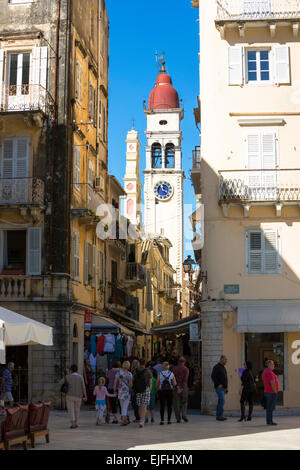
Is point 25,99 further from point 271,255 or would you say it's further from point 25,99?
point 271,255

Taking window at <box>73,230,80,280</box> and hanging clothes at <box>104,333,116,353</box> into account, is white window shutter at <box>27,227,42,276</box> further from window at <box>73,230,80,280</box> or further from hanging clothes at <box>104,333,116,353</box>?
hanging clothes at <box>104,333,116,353</box>

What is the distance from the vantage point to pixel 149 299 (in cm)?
4884

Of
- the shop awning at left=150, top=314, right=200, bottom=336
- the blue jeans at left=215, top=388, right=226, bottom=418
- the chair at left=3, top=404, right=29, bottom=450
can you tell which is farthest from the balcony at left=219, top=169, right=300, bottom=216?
the chair at left=3, top=404, right=29, bottom=450

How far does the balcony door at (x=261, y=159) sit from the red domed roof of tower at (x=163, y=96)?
2618 inches

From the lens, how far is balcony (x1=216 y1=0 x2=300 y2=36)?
24.8 m

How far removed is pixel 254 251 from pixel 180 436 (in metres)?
9.34

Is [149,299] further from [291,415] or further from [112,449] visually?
[112,449]

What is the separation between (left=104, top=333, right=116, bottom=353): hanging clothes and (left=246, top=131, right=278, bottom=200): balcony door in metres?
7.85

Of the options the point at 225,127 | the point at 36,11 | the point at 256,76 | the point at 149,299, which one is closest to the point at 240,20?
the point at 256,76

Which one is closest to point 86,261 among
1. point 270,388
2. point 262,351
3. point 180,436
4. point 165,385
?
point 262,351

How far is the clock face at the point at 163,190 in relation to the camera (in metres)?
83.1

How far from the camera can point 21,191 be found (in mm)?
26484

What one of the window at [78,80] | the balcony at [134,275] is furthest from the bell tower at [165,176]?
the window at [78,80]

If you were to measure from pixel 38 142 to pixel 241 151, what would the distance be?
758cm
